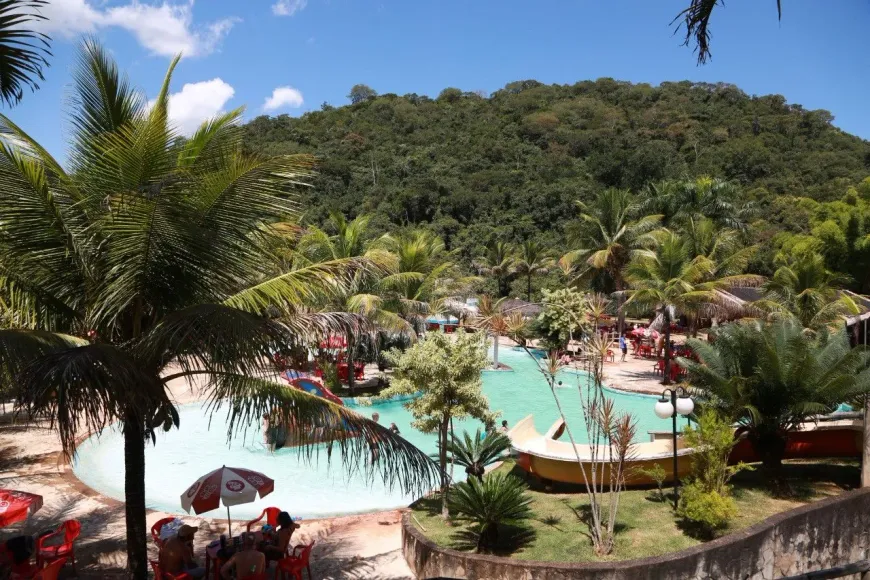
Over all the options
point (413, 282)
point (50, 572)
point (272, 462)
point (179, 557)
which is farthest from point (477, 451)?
point (413, 282)

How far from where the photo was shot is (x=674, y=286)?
68.4ft

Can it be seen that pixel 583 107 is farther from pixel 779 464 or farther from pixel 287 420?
pixel 287 420

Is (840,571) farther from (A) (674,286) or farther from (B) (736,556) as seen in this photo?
(A) (674,286)

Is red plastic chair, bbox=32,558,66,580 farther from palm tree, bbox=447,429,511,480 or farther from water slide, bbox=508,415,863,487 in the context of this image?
water slide, bbox=508,415,863,487

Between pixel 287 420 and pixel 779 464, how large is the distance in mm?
8763

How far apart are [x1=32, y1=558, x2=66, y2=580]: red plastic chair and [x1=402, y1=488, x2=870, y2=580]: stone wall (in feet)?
14.1

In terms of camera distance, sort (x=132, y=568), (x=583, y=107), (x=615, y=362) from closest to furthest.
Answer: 1. (x=132, y=568)
2. (x=615, y=362)
3. (x=583, y=107)

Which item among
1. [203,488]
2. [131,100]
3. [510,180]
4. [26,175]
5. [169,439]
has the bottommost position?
[169,439]

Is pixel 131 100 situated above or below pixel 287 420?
above

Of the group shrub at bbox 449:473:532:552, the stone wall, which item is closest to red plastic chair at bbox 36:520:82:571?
the stone wall

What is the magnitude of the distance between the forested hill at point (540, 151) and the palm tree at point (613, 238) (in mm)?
20489

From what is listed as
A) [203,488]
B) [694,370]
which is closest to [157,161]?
[203,488]

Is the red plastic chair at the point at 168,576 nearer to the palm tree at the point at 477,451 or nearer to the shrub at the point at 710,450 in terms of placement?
the palm tree at the point at 477,451

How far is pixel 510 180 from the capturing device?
→ 62406 mm
